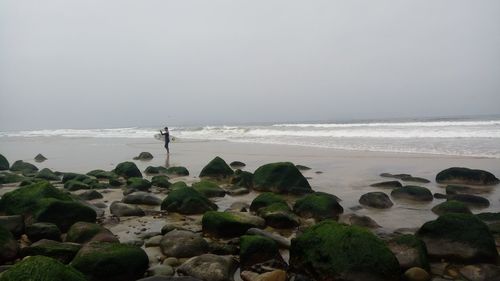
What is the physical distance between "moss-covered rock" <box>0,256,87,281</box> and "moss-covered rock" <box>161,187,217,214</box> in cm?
414

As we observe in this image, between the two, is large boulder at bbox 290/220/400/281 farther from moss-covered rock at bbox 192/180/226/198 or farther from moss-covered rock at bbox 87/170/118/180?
moss-covered rock at bbox 87/170/118/180

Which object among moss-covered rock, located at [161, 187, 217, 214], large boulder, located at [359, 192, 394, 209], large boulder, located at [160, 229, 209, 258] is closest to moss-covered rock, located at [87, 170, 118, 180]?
moss-covered rock, located at [161, 187, 217, 214]

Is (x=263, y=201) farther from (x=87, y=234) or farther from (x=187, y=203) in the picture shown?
(x=87, y=234)

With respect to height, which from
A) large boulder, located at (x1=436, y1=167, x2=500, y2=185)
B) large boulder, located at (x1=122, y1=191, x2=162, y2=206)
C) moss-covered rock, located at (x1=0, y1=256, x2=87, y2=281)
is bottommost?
large boulder, located at (x1=122, y1=191, x2=162, y2=206)

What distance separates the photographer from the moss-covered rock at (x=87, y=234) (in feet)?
17.6

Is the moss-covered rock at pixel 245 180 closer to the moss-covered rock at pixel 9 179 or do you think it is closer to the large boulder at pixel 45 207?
the large boulder at pixel 45 207

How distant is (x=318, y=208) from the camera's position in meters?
7.15

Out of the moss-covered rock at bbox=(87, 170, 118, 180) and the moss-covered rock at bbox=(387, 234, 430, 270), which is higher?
the moss-covered rock at bbox=(387, 234, 430, 270)

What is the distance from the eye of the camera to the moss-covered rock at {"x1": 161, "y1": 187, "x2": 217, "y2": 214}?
7.57m

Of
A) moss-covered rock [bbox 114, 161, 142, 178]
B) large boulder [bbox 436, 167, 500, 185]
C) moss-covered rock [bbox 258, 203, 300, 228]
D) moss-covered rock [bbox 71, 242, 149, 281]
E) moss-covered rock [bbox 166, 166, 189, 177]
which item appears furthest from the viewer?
moss-covered rock [bbox 166, 166, 189, 177]

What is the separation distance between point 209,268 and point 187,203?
3327mm

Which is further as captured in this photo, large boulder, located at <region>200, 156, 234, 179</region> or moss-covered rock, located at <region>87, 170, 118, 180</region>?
moss-covered rock, located at <region>87, 170, 118, 180</region>

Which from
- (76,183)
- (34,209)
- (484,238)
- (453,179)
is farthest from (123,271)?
(453,179)

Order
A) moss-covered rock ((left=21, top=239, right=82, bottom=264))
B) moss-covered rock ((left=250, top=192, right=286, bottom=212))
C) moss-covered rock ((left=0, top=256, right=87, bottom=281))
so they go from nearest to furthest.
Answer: moss-covered rock ((left=0, top=256, right=87, bottom=281)) → moss-covered rock ((left=21, top=239, right=82, bottom=264)) → moss-covered rock ((left=250, top=192, right=286, bottom=212))
